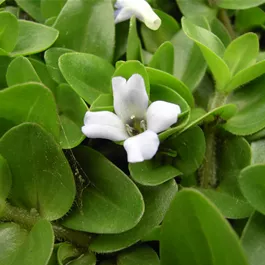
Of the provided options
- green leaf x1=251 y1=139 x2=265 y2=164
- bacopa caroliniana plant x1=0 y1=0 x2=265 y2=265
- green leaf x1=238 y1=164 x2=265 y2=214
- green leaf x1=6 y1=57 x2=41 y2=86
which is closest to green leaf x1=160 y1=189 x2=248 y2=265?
bacopa caroliniana plant x1=0 y1=0 x2=265 y2=265

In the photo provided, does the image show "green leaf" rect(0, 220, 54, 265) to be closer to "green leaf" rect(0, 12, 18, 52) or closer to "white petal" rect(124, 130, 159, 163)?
Result: "white petal" rect(124, 130, 159, 163)

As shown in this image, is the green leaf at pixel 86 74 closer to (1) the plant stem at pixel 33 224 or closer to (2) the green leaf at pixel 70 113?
(2) the green leaf at pixel 70 113

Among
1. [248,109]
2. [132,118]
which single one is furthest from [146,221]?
[248,109]

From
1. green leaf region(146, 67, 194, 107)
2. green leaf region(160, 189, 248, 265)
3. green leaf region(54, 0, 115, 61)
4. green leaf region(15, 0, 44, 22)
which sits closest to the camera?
green leaf region(160, 189, 248, 265)

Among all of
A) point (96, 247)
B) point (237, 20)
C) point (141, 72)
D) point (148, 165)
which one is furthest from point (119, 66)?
point (237, 20)

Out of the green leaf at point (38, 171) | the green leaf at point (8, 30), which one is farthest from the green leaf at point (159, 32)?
the green leaf at point (38, 171)

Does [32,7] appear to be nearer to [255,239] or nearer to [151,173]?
[151,173]

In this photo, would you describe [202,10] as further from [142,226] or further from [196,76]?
[142,226]
